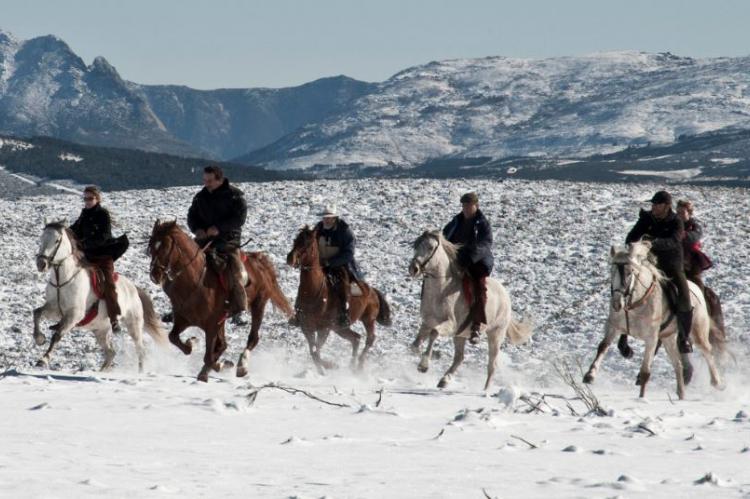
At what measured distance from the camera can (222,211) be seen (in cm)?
1433

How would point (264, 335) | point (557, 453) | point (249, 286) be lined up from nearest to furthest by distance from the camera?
point (557, 453) < point (249, 286) < point (264, 335)

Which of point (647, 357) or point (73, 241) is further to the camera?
point (647, 357)

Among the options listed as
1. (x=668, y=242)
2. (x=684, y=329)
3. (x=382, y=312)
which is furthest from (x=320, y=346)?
(x=668, y=242)

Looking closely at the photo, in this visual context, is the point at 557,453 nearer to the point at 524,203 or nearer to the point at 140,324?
the point at 140,324

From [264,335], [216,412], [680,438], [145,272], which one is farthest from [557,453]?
[145,272]

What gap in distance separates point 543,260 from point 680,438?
23.8 meters

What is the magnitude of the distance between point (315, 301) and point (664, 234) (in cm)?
571

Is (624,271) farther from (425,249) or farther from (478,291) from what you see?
(425,249)

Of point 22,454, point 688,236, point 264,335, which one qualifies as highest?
point 688,236

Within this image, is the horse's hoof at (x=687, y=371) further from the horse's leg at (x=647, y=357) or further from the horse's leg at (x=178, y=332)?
the horse's leg at (x=178, y=332)

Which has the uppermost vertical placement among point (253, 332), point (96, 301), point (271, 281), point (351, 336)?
point (271, 281)

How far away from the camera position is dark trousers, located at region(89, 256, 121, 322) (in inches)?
582

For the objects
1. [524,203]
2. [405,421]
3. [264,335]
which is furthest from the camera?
[524,203]

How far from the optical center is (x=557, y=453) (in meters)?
8.73
